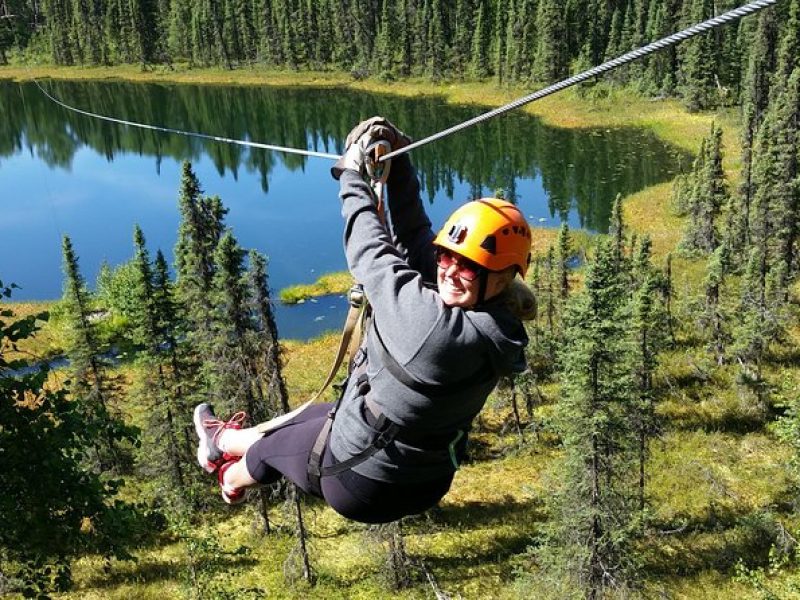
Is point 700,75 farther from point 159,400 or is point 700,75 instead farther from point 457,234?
point 457,234

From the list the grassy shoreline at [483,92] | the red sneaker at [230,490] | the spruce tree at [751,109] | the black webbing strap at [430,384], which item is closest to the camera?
the black webbing strap at [430,384]

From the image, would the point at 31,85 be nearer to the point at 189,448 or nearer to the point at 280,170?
the point at 280,170

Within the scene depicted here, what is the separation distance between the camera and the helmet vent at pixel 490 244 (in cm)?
351

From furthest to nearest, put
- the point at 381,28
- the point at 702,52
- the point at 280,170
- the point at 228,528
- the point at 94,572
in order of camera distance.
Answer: the point at 381,28, the point at 702,52, the point at 280,170, the point at 228,528, the point at 94,572

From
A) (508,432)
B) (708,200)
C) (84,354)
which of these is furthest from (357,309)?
(708,200)

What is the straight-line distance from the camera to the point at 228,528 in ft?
76.9

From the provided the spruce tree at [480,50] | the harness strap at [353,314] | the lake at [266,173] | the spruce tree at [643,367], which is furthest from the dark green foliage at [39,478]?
the spruce tree at [480,50]

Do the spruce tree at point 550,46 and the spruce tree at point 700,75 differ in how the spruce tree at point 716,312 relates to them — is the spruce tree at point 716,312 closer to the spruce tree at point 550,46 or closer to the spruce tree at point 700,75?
the spruce tree at point 700,75

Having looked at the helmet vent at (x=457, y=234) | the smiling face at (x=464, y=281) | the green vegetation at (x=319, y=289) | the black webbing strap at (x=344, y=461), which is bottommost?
the green vegetation at (x=319, y=289)

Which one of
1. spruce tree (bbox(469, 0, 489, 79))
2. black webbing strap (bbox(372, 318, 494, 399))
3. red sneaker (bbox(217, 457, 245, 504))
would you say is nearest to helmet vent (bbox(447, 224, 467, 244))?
black webbing strap (bbox(372, 318, 494, 399))

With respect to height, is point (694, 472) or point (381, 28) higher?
point (381, 28)

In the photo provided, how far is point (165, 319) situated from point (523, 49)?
8002 centimetres

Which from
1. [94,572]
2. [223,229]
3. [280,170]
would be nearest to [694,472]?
[223,229]

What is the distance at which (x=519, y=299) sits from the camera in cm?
366
